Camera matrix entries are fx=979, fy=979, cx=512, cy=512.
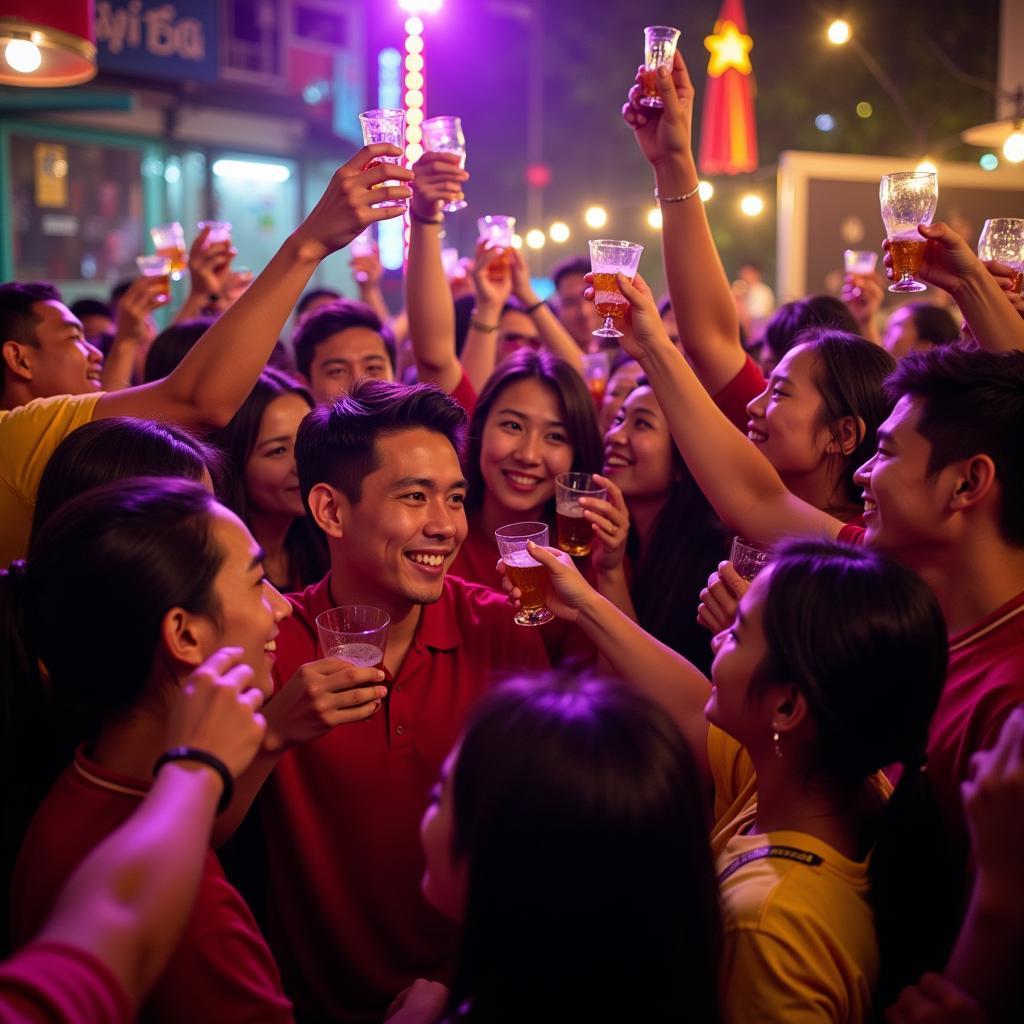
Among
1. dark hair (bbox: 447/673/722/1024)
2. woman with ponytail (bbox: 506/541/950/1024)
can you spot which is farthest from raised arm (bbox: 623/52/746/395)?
dark hair (bbox: 447/673/722/1024)

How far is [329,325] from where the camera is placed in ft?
13.5

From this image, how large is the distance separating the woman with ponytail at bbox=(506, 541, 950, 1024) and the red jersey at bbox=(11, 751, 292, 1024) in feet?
2.37

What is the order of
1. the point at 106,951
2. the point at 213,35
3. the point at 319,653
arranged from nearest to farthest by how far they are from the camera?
the point at 106,951, the point at 319,653, the point at 213,35

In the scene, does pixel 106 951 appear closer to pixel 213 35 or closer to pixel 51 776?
pixel 51 776

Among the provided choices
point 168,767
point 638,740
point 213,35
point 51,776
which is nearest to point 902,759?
point 638,740

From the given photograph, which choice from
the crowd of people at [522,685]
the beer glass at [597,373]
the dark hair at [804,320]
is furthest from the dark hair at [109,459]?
the beer glass at [597,373]

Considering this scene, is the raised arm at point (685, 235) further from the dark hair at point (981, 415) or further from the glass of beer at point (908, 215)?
the dark hair at point (981, 415)

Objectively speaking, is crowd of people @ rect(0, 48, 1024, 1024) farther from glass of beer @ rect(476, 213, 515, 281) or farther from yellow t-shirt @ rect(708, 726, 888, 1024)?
glass of beer @ rect(476, 213, 515, 281)

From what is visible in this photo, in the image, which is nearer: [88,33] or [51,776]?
[51,776]

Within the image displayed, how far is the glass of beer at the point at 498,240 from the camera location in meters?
3.90

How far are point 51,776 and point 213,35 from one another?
10985 mm

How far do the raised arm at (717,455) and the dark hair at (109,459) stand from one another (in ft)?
3.85

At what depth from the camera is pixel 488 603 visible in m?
2.53

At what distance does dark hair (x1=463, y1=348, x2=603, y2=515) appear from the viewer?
3285 millimetres
